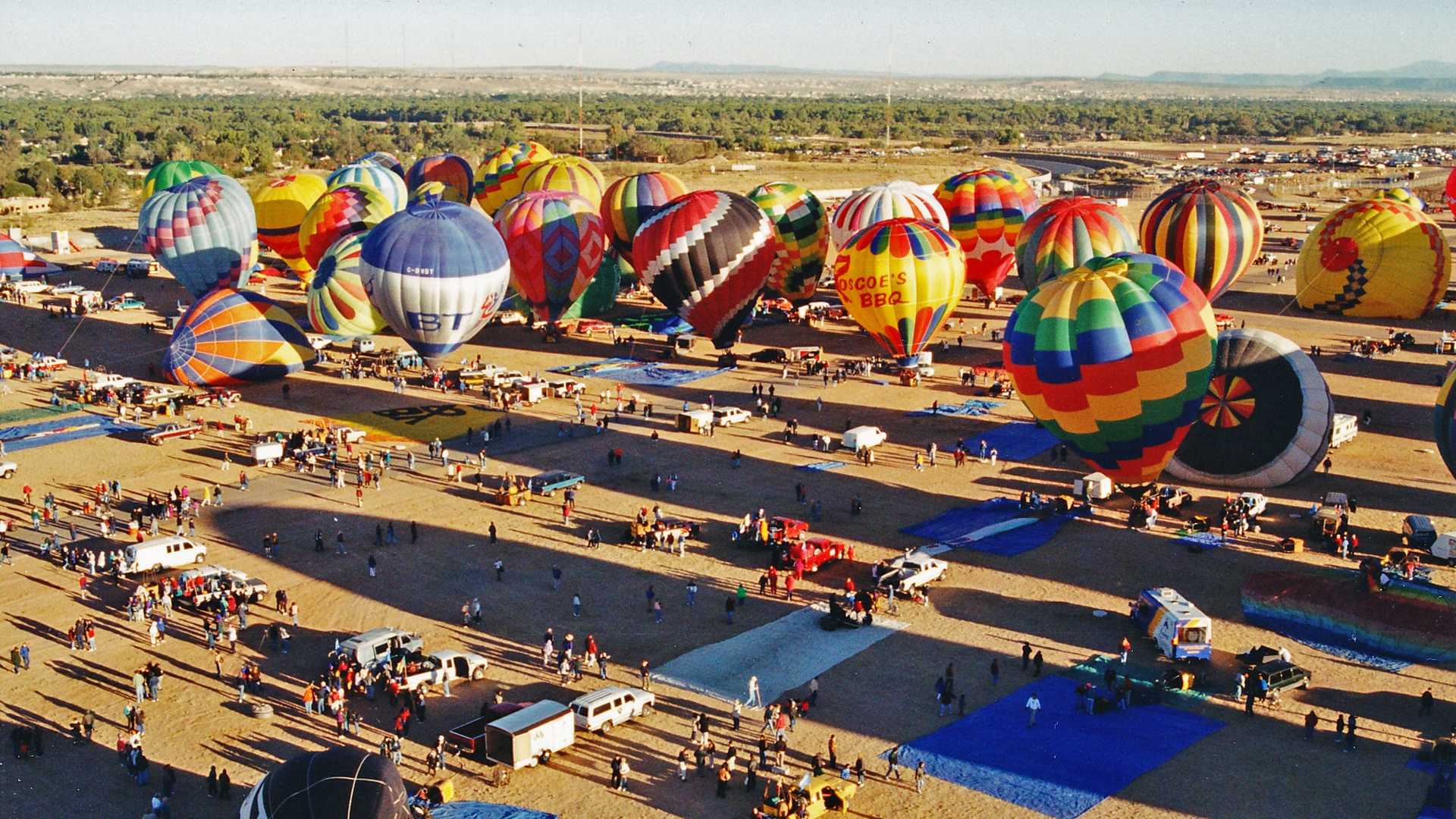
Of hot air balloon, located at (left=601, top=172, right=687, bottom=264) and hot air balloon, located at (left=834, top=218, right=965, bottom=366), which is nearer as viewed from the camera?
hot air balloon, located at (left=834, top=218, right=965, bottom=366)

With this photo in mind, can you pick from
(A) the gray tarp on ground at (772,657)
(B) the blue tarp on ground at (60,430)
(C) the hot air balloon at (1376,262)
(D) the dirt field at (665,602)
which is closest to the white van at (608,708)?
(D) the dirt field at (665,602)

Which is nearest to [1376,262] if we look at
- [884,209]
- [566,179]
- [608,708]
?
[884,209]

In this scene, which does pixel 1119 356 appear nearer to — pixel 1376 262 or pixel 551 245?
pixel 551 245

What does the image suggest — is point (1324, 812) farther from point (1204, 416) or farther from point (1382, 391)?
point (1382, 391)

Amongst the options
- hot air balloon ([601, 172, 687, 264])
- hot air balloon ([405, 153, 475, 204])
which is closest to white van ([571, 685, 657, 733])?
hot air balloon ([601, 172, 687, 264])

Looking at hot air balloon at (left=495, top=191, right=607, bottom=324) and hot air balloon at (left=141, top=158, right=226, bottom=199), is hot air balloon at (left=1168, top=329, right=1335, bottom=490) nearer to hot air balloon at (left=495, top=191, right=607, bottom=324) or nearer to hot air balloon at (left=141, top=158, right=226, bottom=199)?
hot air balloon at (left=495, top=191, right=607, bottom=324)

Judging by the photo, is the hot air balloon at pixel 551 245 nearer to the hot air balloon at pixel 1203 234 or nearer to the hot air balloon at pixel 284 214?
the hot air balloon at pixel 284 214
